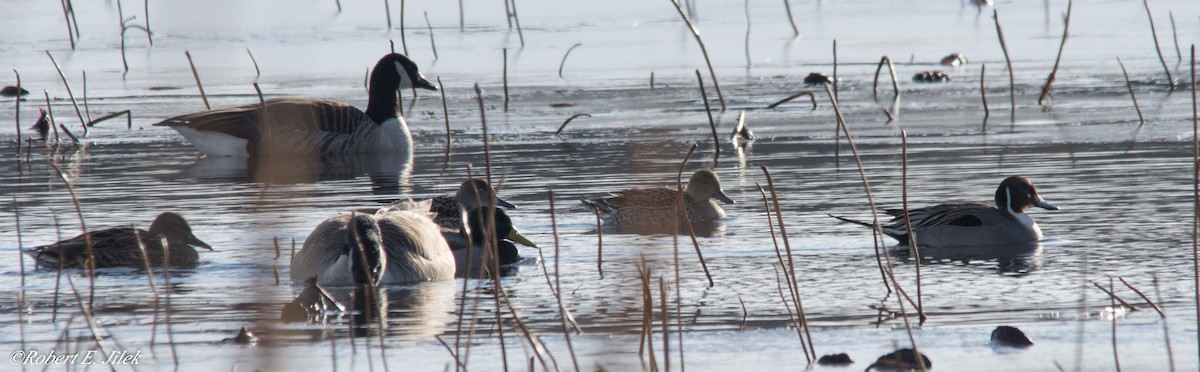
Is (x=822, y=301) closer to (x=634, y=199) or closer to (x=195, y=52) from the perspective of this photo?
(x=634, y=199)

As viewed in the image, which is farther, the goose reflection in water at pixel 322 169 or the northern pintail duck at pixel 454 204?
the goose reflection in water at pixel 322 169

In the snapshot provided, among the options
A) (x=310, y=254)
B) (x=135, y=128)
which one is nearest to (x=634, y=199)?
(x=310, y=254)

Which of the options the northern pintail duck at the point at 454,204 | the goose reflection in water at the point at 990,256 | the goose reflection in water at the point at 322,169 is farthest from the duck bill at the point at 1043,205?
the goose reflection in water at the point at 322,169

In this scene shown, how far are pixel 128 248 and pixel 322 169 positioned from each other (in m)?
6.37

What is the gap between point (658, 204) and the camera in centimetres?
1148

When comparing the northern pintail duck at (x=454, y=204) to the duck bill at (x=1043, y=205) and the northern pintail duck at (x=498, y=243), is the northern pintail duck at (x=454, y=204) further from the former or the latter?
the duck bill at (x=1043, y=205)

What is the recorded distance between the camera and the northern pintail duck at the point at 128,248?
29.3 feet

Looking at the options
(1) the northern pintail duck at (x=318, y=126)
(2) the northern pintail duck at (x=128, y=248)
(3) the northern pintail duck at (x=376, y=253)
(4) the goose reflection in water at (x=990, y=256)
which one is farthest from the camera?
(1) the northern pintail duck at (x=318, y=126)

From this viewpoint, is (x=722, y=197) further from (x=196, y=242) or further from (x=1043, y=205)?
(x=196, y=242)

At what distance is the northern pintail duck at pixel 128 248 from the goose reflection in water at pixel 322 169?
3.37 meters

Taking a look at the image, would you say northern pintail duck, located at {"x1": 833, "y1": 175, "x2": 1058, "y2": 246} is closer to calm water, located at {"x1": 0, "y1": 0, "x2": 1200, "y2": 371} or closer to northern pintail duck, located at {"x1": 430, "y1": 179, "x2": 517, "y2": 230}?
calm water, located at {"x1": 0, "y1": 0, "x2": 1200, "y2": 371}

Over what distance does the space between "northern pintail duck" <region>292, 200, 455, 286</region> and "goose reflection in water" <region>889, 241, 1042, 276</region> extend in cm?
263

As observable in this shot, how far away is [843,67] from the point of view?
72.6 ft

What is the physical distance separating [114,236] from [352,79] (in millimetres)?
13603
